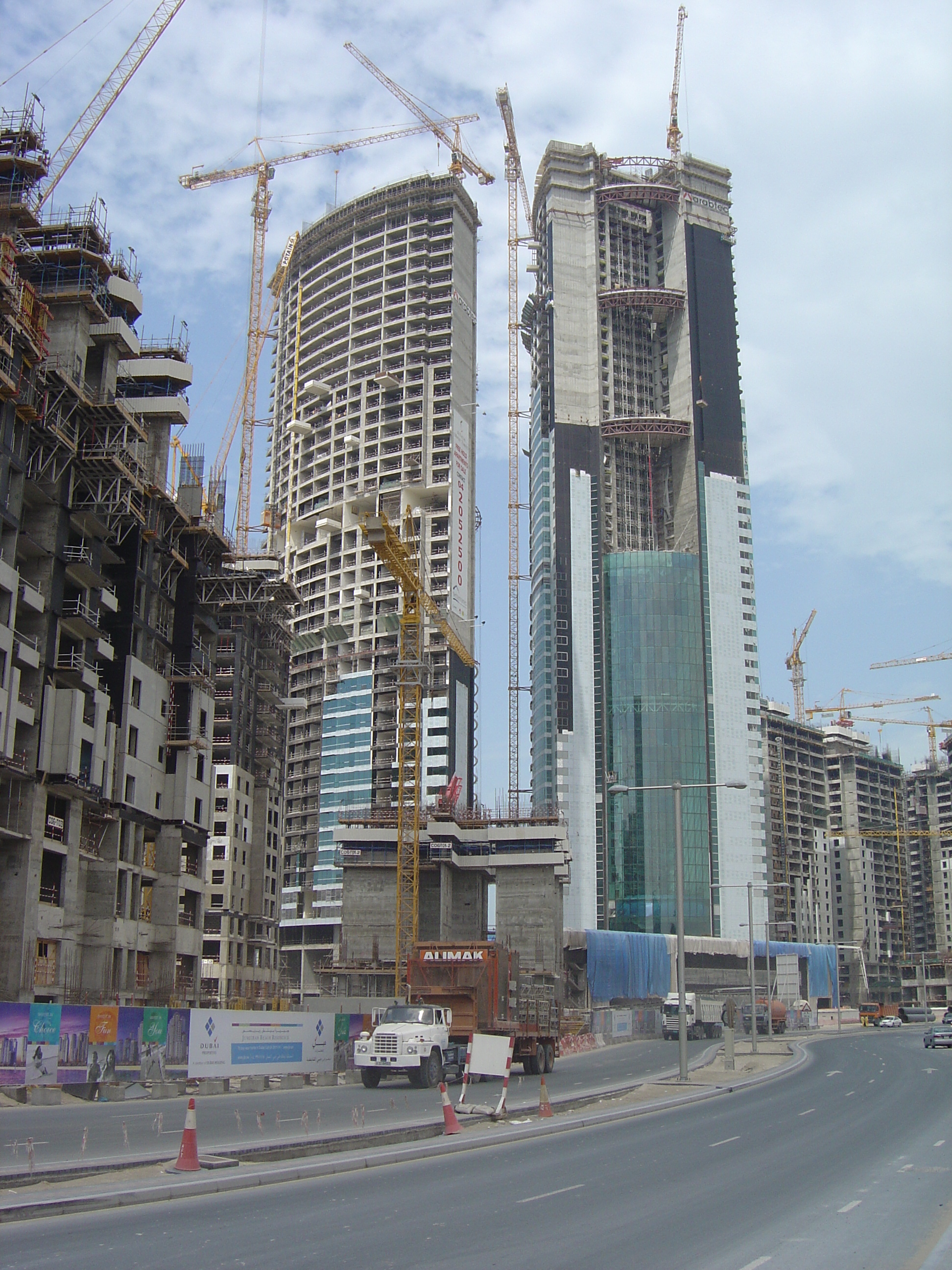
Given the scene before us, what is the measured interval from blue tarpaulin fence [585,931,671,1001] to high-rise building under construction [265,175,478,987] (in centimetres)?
2745

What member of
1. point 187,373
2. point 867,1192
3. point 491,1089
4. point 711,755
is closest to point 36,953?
point 491,1089

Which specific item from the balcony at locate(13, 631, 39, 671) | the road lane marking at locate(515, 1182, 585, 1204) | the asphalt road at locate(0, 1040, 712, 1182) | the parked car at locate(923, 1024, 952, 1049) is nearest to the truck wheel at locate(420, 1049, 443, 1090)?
the asphalt road at locate(0, 1040, 712, 1182)

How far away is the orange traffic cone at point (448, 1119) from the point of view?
25.5m

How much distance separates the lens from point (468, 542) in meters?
166

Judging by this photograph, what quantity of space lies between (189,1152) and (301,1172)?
1871 millimetres

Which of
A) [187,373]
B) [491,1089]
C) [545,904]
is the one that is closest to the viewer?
[491,1089]

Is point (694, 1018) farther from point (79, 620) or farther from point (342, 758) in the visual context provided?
point (342, 758)

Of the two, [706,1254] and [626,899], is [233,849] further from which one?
[706,1254]

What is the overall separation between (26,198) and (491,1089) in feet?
189

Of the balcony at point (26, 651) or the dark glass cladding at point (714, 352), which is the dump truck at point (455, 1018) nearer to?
the balcony at point (26, 651)

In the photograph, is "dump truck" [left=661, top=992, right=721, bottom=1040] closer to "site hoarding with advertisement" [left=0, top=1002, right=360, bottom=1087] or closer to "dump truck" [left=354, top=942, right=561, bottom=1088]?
"dump truck" [left=354, top=942, right=561, bottom=1088]

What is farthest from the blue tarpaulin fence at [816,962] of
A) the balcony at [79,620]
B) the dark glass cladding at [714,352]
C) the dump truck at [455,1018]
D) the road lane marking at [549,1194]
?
the road lane marking at [549,1194]

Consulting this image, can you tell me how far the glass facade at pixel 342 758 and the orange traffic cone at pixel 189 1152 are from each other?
126508 mm

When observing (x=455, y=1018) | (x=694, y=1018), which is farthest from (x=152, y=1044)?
(x=694, y=1018)
